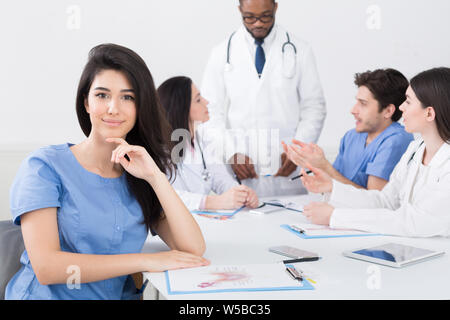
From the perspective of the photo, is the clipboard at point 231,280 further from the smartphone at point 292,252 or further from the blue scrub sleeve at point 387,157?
the blue scrub sleeve at point 387,157

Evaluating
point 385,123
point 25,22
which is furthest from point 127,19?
point 385,123

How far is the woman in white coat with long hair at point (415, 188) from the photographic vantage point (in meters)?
1.67

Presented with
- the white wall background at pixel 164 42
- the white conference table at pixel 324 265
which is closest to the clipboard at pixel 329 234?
the white conference table at pixel 324 265

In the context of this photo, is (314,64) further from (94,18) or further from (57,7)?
(57,7)

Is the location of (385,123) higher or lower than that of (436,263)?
higher

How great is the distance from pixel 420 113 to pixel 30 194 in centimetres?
149

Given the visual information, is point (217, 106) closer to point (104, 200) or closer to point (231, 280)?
point (104, 200)

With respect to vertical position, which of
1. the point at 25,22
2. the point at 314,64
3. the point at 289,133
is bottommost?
the point at 289,133

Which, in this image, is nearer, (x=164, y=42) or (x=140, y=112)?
(x=140, y=112)

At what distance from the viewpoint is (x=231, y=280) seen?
1169 mm

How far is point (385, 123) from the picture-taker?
2520 millimetres

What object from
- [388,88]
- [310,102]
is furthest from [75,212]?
[310,102]

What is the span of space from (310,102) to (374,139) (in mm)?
757

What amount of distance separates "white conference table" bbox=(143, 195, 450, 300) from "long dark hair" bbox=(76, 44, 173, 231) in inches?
8.1
